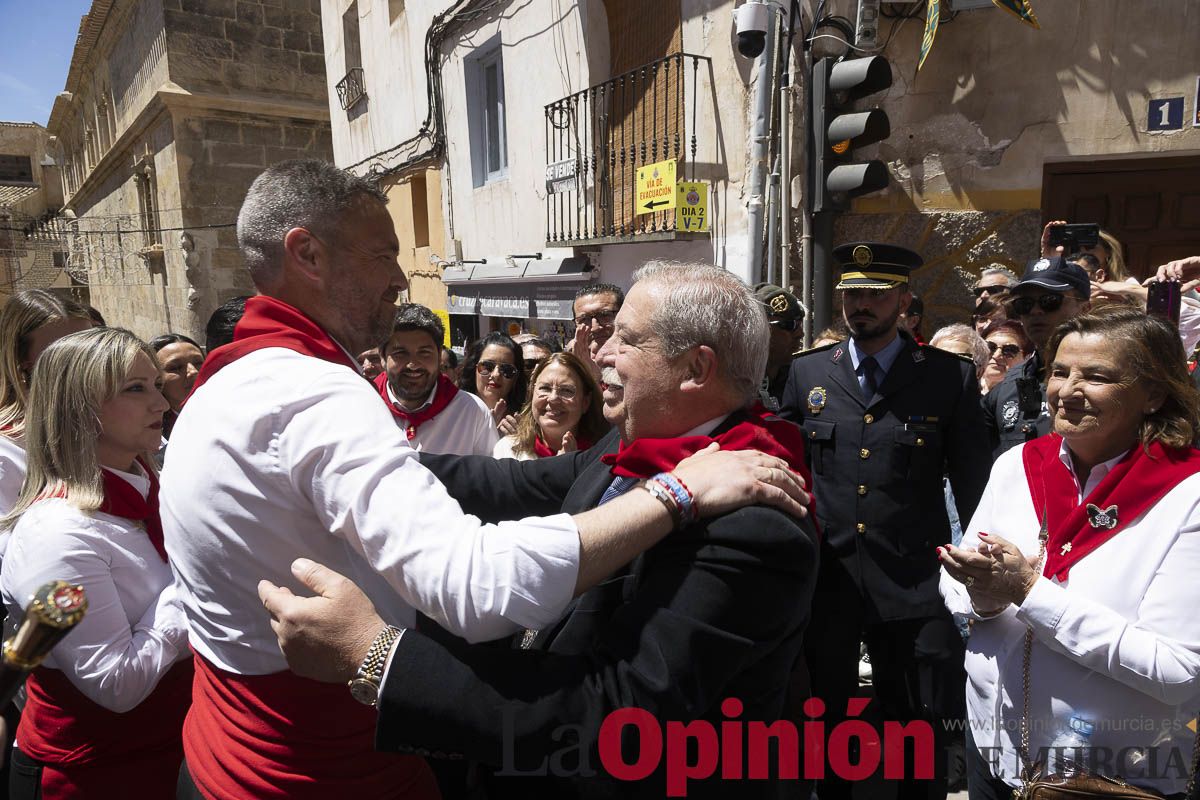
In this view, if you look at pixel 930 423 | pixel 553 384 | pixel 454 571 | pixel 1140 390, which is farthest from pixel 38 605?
pixel 930 423

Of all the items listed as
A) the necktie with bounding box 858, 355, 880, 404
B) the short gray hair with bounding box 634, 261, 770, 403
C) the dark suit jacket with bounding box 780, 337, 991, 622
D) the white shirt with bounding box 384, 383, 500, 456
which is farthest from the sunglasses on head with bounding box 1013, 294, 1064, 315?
the white shirt with bounding box 384, 383, 500, 456

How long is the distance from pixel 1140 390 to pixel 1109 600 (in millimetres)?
597

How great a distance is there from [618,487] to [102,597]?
51.4 inches

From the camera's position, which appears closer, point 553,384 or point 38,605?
point 38,605

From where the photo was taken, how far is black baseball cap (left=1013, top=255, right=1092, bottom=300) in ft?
10.2

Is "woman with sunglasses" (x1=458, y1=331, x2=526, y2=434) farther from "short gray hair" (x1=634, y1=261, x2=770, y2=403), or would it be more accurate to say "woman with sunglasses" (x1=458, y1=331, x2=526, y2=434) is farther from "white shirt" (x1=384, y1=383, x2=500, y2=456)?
"short gray hair" (x1=634, y1=261, x2=770, y2=403)

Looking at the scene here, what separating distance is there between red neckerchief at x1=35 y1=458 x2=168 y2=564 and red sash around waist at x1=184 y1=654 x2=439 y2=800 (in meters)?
0.67

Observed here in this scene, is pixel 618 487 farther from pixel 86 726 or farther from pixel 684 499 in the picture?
pixel 86 726

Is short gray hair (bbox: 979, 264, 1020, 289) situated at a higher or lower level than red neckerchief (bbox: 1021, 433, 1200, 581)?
higher

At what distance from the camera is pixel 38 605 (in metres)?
0.79

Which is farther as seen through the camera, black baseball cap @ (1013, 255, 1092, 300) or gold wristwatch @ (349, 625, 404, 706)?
black baseball cap @ (1013, 255, 1092, 300)

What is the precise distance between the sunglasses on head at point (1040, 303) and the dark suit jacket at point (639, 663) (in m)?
2.46

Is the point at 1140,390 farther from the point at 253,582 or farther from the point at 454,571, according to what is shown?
the point at 253,582

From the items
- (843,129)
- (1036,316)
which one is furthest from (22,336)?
(843,129)
